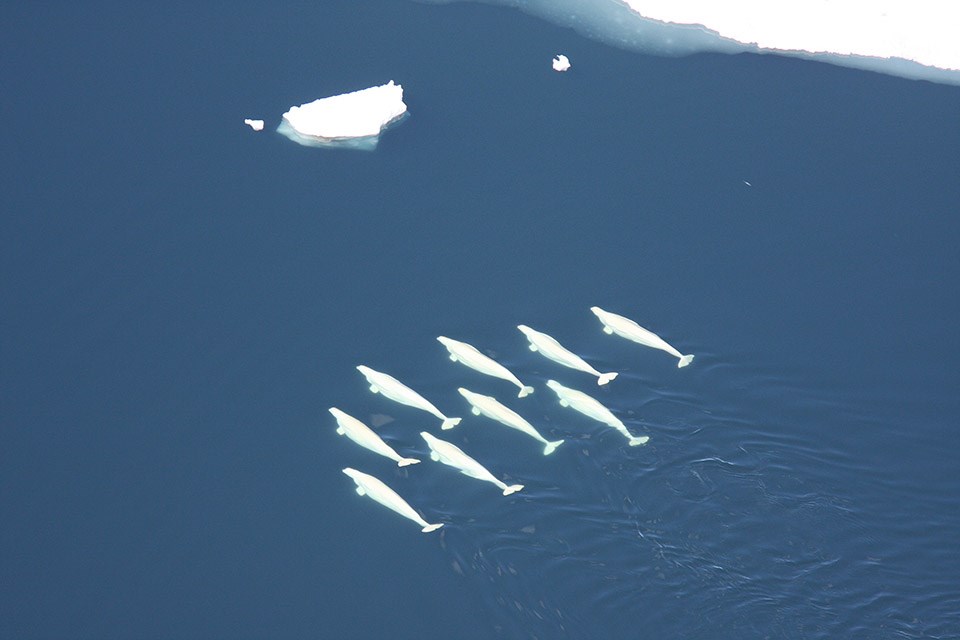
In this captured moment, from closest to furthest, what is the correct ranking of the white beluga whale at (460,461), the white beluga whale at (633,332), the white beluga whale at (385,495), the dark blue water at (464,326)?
the dark blue water at (464,326)
the white beluga whale at (385,495)
the white beluga whale at (460,461)
the white beluga whale at (633,332)

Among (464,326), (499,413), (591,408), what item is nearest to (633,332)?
(591,408)

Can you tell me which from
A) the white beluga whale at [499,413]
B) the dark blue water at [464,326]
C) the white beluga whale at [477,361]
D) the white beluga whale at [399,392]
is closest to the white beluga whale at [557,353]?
the dark blue water at [464,326]

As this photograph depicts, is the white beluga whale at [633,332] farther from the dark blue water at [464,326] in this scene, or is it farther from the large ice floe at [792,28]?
the large ice floe at [792,28]

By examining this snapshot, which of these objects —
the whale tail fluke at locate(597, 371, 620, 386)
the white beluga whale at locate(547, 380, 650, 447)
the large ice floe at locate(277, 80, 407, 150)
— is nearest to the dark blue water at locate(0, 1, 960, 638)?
the white beluga whale at locate(547, 380, 650, 447)

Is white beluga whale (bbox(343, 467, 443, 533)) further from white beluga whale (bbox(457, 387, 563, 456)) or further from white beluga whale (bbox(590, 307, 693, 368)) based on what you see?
white beluga whale (bbox(590, 307, 693, 368))

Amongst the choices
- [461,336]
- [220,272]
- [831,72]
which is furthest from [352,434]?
[831,72]

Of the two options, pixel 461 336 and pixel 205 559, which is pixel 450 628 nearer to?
pixel 205 559
